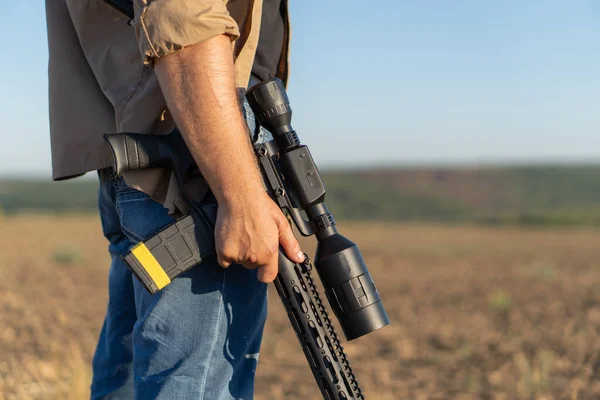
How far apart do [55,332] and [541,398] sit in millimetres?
3639

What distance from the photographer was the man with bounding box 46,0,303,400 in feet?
5.28

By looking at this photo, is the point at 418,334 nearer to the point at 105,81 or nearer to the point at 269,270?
the point at 269,270

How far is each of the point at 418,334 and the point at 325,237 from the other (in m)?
3.86

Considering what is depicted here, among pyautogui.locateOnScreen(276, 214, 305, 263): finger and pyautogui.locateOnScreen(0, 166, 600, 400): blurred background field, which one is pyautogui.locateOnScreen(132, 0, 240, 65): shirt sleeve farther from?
pyautogui.locateOnScreen(0, 166, 600, 400): blurred background field

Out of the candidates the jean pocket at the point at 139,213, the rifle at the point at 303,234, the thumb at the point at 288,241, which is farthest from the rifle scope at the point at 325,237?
the jean pocket at the point at 139,213

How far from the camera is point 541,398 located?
136 inches

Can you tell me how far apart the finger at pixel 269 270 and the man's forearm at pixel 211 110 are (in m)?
0.20

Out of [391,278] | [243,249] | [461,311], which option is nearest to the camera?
[243,249]

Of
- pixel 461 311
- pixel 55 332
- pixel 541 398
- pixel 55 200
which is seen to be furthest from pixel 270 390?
pixel 55 200

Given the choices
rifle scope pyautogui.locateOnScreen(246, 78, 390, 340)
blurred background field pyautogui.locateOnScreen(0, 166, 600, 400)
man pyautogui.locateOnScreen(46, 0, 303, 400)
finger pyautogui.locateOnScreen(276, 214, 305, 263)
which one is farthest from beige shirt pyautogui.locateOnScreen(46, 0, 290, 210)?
blurred background field pyautogui.locateOnScreen(0, 166, 600, 400)

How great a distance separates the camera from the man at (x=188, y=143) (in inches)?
63.4

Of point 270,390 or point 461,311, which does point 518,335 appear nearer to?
point 461,311

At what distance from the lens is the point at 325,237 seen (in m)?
1.91

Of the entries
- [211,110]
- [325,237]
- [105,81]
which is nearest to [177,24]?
[211,110]
